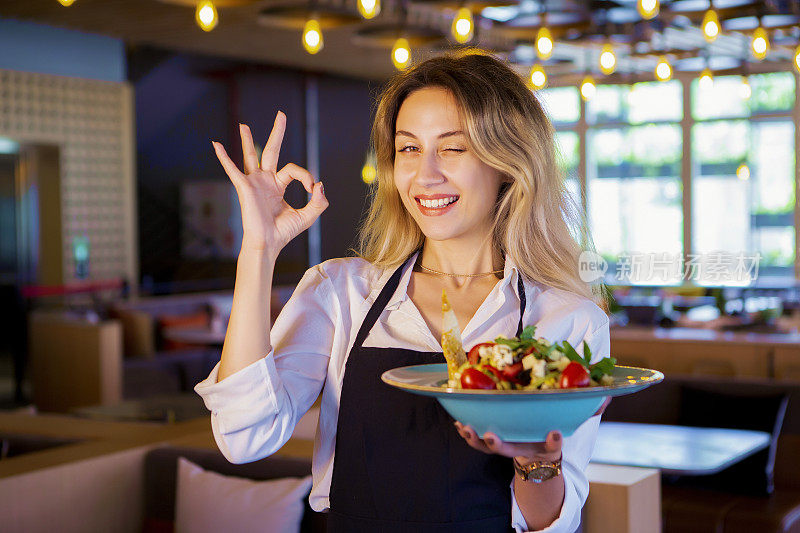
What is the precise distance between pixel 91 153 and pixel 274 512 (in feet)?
25.5

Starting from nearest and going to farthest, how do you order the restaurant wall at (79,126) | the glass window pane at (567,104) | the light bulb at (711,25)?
the light bulb at (711,25) < the restaurant wall at (79,126) < the glass window pane at (567,104)

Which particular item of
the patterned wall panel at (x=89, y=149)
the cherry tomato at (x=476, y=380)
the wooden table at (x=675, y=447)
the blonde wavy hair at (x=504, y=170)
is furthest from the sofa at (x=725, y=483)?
the patterned wall panel at (x=89, y=149)

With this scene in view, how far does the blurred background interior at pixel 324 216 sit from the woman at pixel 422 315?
0.59ft

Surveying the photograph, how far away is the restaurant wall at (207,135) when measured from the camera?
33.6 ft

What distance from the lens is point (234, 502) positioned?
9.28 ft

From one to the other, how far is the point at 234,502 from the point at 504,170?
161cm

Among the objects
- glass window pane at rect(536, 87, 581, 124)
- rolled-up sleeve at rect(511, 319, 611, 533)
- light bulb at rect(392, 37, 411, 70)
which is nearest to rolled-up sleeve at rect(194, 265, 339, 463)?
rolled-up sleeve at rect(511, 319, 611, 533)

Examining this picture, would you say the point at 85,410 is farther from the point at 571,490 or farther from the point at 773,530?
the point at 571,490

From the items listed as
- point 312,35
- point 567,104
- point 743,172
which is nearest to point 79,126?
point 312,35

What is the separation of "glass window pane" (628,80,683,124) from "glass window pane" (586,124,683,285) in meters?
0.13

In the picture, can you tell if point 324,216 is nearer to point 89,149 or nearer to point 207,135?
point 207,135

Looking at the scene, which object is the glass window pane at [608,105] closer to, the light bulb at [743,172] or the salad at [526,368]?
the light bulb at [743,172]

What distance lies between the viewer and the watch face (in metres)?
1.44

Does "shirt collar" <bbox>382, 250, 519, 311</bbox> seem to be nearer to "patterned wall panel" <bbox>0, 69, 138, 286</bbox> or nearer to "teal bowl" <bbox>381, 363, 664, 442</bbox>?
"teal bowl" <bbox>381, 363, 664, 442</bbox>
